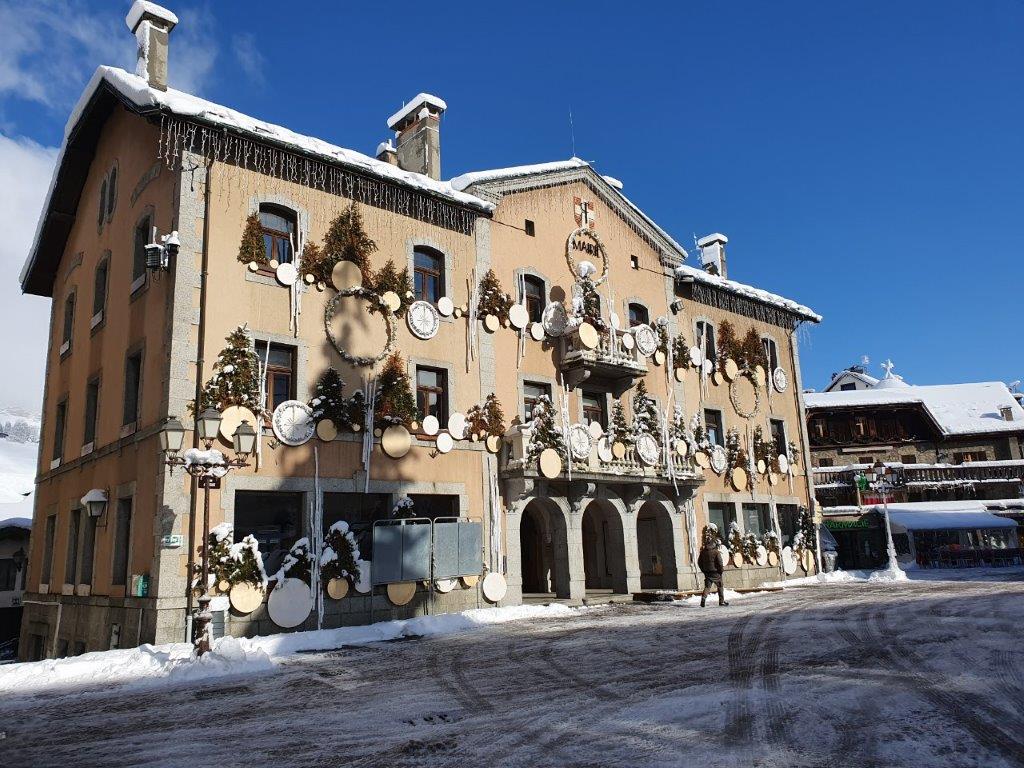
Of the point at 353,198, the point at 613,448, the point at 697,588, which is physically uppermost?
the point at 353,198

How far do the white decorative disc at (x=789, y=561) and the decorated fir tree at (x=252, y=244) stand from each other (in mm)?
21376

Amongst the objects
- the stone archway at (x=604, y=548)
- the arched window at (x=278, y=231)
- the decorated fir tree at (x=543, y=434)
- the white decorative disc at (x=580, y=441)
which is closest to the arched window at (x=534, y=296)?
the decorated fir tree at (x=543, y=434)

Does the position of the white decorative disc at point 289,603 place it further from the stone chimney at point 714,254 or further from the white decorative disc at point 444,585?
the stone chimney at point 714,254

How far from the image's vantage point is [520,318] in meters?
21.5

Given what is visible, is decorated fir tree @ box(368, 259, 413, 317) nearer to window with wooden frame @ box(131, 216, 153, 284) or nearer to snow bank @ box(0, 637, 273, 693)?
window with wooden frame @ box(131, 216, 153, 284)

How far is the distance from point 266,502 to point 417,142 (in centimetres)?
1188

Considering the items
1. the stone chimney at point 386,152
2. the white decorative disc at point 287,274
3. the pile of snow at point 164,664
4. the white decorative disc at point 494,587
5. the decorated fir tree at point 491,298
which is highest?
the stone chimney at point 386,152

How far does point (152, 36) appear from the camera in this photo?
1794cm

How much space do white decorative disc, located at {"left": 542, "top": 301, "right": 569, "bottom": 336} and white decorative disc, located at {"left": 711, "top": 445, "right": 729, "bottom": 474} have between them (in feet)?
25.4

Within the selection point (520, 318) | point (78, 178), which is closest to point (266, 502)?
point (520, 318)

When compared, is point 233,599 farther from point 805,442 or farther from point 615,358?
point 805,442

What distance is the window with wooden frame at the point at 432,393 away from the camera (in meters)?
19.2

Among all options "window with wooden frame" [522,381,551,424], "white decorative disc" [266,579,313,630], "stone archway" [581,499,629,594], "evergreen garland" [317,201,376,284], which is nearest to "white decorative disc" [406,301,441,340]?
"evergreen garland" [317,201,376,284]

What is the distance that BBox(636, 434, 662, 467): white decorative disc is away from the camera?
74.2ft
